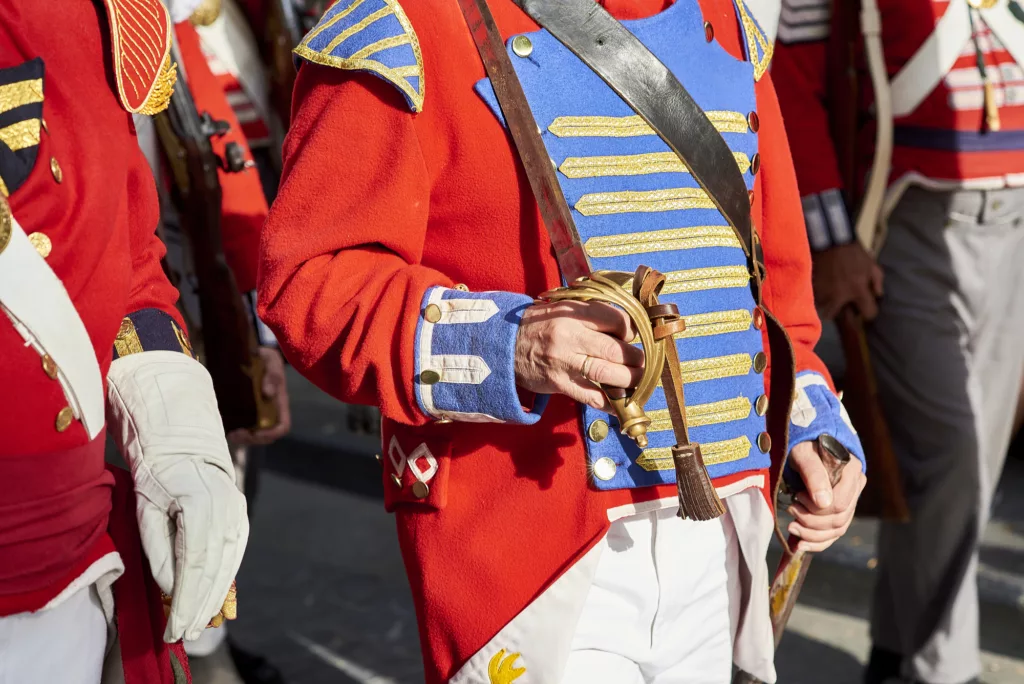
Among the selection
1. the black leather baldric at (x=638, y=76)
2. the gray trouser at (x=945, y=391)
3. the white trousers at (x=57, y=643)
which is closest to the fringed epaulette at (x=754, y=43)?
the black leather baldric at (x=638, y=76)

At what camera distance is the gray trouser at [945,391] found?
3.55 metres

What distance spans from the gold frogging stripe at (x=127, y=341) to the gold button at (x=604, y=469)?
0.64 m

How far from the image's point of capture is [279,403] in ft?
11.5

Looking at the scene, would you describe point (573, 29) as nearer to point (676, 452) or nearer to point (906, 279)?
point (676, 452)

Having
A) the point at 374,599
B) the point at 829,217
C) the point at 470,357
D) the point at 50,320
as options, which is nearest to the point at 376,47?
the point at 470,357

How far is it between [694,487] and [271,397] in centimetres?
197

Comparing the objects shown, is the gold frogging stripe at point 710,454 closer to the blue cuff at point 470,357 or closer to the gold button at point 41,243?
the blue cuff at point 470,357

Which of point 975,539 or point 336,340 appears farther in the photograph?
point 975,539

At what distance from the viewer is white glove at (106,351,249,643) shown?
1590 millimetres

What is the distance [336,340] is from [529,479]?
0.33 metres

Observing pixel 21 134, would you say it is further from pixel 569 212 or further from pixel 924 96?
pixel 924 96

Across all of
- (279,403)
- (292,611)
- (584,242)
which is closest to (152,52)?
(584,242)

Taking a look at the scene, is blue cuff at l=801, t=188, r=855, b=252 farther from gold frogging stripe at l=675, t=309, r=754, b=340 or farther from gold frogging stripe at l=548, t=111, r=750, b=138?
gold frogging stripe at l=548, t=111, r=750, b=138

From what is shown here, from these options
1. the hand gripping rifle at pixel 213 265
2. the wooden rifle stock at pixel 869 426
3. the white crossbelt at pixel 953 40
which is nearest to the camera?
the hand gripping rifle at pixel 213 265
